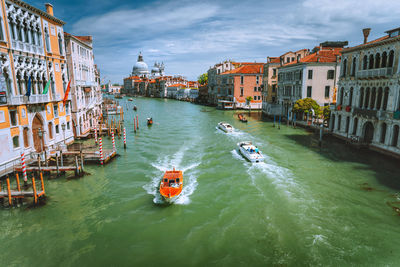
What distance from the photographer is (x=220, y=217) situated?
1356 cm

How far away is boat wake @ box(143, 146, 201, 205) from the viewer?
15.7 m

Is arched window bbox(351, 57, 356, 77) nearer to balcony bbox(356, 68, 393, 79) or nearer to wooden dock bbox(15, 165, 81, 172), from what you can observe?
balcony bbox(356, 68, 393, 79)

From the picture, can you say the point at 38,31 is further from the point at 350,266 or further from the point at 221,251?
the point at 350,266

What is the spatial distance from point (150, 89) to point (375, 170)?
144m

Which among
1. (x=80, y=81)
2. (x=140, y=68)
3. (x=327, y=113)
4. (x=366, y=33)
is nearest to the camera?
(x=366, y=33)

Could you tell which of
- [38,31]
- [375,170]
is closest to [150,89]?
[38,31]

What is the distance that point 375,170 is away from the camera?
63.7ft

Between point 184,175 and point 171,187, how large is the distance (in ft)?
14.5

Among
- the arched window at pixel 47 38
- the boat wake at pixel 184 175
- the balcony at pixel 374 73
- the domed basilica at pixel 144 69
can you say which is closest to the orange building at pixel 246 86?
the balcony at pixel 374 73

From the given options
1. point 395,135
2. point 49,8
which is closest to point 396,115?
point 395,135

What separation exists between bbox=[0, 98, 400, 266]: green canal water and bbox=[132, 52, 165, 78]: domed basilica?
587 feet

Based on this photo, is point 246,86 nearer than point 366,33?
No

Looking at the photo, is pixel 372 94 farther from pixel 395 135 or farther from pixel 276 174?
pixel 276 174

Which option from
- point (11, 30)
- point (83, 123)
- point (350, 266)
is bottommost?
point (350, 266)
